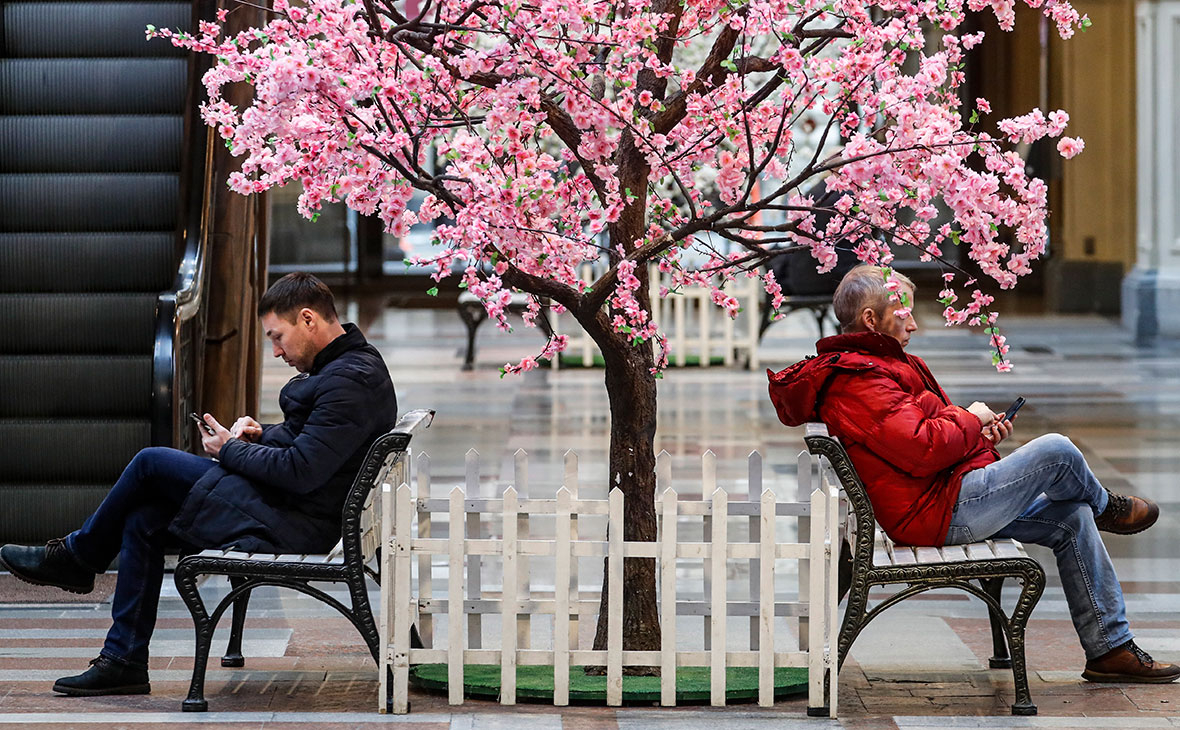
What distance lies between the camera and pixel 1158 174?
16453 mm

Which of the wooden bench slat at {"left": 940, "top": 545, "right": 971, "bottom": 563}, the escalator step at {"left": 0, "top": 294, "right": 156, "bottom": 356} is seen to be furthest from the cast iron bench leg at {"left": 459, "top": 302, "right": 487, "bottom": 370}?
the wooden bench slat at {"left": 940, "top": 545, "right": 971, "bottom": 563}

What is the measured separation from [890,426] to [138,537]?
2.00 m

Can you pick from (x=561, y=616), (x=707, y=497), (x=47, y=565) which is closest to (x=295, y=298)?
(x=47, y=565)

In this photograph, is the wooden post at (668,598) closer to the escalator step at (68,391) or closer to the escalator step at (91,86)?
→ the escalator step at (68,391)

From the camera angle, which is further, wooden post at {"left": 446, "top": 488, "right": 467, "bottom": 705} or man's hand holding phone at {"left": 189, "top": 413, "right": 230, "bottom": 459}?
man's hand holding phone at {"left": 189, "top": 413, "right": 230, "bottom": 459}

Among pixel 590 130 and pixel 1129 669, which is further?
pixel 1129 669

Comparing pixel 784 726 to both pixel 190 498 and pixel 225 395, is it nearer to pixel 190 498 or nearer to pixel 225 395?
pixel 190 498

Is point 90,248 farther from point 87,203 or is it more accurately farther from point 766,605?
point 766,605

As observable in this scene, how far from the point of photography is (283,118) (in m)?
4.04

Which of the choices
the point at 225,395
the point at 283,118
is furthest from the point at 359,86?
the point at 225,395

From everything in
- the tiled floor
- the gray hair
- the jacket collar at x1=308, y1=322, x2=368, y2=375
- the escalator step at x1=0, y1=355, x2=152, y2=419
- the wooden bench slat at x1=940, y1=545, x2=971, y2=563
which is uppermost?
the gray hair

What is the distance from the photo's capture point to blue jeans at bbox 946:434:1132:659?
449 centimetres

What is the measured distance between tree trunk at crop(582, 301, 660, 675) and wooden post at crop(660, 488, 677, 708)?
11.5 inches

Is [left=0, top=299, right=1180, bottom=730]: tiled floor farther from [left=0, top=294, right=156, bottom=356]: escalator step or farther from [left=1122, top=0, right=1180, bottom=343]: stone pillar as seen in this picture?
[left=1122, top=0, right=1180, bottom=343]: stone pillar
